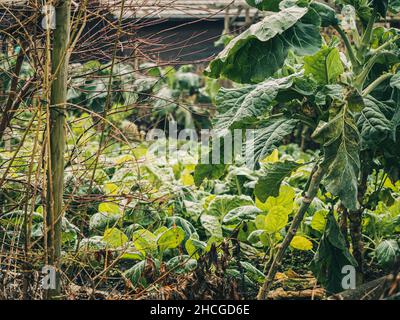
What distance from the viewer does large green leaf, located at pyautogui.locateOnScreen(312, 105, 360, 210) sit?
3.48m

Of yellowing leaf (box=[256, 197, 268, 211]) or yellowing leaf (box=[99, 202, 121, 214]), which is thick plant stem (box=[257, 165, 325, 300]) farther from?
yellowing leaf (box=[99, 202, 121, 214])

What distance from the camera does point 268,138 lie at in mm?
3826

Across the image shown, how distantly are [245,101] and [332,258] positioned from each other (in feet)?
3.49

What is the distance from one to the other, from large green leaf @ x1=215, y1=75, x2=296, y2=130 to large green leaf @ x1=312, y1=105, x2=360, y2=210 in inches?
11.7

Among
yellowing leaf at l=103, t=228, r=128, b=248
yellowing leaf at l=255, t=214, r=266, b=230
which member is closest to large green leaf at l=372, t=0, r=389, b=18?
yellowing leaf at l=255, t=214, r=266, b=230

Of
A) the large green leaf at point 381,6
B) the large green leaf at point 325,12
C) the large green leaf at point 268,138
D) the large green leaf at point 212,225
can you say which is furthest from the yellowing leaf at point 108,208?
the large green leaf at point 381,6

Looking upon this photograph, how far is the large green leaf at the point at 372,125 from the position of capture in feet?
12.5

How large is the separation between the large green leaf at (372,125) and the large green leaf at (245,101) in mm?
499

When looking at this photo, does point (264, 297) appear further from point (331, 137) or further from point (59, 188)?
point (59, 188)

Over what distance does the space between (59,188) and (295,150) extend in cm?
618

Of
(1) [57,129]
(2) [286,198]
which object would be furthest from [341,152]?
(1) [57,129]

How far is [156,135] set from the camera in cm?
1009
